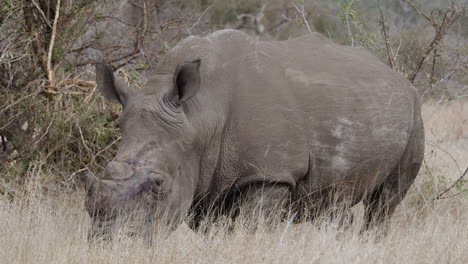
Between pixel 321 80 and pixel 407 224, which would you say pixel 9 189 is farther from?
pixel 407 224

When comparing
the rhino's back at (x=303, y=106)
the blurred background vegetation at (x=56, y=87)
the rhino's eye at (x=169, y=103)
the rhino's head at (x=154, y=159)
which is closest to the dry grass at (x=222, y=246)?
the rhino's head at (x=154, y=159)

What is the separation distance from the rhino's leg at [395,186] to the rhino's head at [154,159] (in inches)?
74.5

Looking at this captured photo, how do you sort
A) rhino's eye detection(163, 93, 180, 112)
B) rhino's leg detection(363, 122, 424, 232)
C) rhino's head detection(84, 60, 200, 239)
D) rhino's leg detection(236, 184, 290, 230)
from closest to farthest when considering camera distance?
rhino's head detection(84, 60, 200, 239)
rhino's eye detection(163, 93, 180, 112)
rhino's leg detection(236, 184, 290, 230)
rhino's leg detection(363, 122, 424, 232)

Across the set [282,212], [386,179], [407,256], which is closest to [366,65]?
[386,179]

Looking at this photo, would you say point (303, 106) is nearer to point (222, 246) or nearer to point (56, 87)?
point (222, 246)

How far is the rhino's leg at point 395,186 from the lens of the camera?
632cm

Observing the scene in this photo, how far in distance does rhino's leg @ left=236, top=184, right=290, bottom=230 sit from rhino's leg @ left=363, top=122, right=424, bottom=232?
130 cm

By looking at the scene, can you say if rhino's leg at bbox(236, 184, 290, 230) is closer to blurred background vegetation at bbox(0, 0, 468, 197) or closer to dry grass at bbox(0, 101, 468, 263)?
dry grass at bbox(0, 101, 468, 263)

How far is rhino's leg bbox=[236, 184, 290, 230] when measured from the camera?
17.2ft

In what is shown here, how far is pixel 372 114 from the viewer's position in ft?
19.2

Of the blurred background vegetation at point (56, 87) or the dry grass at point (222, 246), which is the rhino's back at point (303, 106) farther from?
the blurred background vegetation at point (56, 87)

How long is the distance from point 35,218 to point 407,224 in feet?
9.66

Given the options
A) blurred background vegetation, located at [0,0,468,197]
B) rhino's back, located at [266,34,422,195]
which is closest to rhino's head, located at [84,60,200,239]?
rhino's back, located at [266,34,422,195]

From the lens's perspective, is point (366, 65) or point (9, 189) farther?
point (9, 189)
